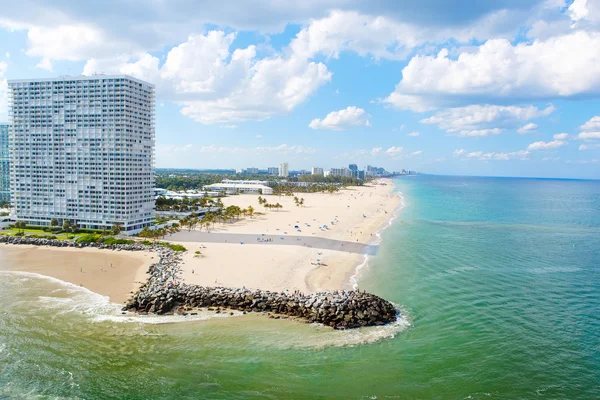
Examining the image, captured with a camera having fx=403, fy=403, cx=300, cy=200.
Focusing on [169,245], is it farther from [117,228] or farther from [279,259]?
[279,259]

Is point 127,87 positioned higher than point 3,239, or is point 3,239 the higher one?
point 127,87

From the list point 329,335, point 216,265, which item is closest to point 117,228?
point 216,265

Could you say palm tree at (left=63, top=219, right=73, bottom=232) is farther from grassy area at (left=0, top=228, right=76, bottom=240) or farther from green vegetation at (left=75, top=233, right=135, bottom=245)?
green vegetation at (left=75, top=233, right=135, bottom=245)

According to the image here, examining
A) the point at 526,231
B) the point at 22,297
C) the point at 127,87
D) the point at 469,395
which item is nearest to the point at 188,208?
the point at 127,87

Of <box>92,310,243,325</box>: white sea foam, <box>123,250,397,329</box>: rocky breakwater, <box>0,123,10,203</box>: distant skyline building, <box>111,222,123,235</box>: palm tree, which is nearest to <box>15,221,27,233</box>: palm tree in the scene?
<box>111,222,123,235</box>: palm tree

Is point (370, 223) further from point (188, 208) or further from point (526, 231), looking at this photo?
point (188, 208)

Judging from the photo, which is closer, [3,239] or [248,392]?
[248,392]

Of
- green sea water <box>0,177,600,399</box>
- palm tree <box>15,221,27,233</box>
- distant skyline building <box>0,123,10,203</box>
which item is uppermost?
distant skyline building <box>0,123,10,203</box>
